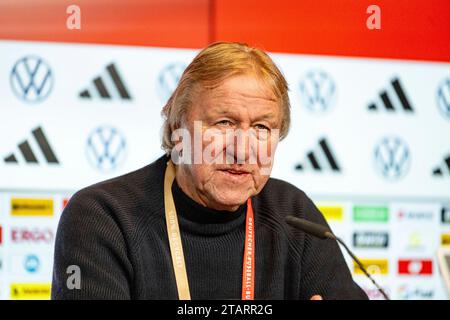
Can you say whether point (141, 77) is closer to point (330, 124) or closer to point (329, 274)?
point (330, 124)

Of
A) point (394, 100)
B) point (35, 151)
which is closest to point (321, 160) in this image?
point (394, 100)

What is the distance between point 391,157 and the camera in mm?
3242

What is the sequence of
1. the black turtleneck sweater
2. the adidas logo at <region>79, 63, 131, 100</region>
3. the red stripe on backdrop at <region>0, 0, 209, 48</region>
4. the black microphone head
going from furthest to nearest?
the adidas logo at <region>79, 63, 131, 100</region> → the red stripe on backdrop at <region>0, 0, 209, 48</region> → the black turtleneck sweater → the black microphone head

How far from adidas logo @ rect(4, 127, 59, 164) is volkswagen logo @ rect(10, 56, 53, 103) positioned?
143 mm

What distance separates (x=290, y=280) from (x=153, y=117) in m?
1.35

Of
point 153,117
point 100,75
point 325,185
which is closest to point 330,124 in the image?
point 325,185

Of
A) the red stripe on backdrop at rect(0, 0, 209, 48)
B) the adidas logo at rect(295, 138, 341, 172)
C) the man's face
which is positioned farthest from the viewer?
the adidas logo at rect(295, 138, 341, 172)

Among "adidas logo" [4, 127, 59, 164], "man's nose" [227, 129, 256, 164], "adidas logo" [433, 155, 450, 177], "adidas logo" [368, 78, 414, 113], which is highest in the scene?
"adidas logo" [368, 78, 414, 113]

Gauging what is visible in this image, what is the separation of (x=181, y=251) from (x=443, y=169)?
193cm

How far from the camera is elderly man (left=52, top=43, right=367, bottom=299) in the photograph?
1734 mm

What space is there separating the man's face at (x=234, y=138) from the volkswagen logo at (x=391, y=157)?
1499 mm

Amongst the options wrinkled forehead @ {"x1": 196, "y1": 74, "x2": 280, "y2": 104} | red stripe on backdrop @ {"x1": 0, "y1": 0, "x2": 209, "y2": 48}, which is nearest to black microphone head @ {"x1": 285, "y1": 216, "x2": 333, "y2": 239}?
wrinkled forehead @ {"x1": 196, "y1": 74, "x2": 280, "y2": 104}

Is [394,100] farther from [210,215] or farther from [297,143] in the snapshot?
[210,215]

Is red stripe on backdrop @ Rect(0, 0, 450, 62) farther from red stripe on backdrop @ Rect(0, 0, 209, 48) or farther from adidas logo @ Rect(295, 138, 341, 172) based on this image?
adidas logo @ Rect(295, 138, 341, 172)
